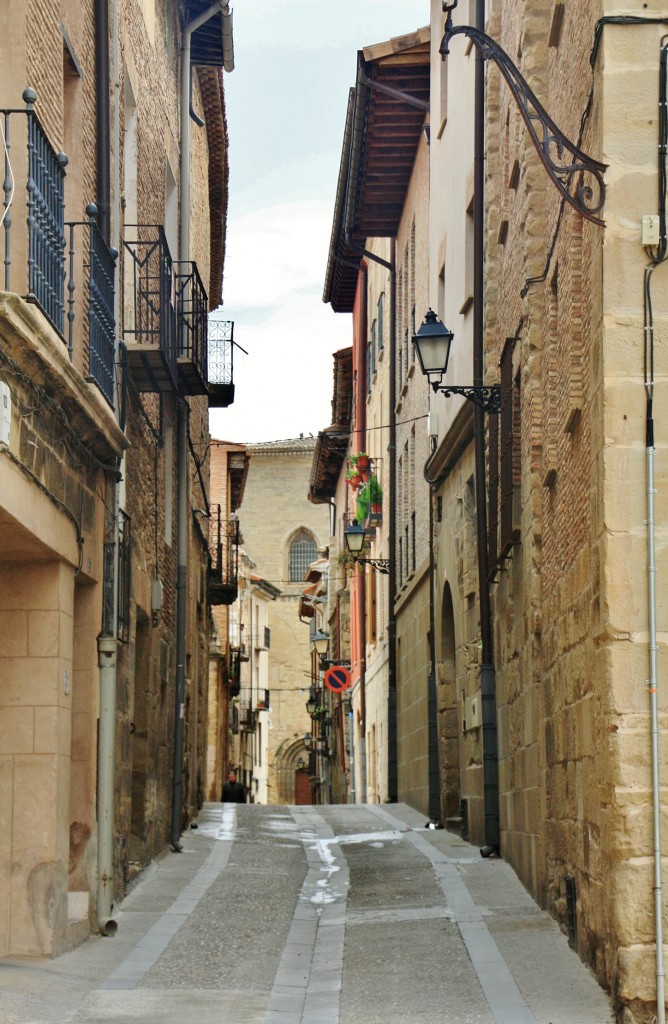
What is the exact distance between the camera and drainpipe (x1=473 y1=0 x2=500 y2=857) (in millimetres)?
14930

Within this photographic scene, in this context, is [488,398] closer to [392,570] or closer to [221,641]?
[392,570]

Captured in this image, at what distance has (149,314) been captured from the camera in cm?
1514

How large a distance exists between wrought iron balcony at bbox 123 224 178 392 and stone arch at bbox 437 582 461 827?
5824mm

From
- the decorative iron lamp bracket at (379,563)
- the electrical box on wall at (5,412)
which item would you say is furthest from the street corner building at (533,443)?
the electrical box on wall at (5,412)

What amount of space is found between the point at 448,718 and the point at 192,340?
595cm

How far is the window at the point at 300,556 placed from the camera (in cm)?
7569

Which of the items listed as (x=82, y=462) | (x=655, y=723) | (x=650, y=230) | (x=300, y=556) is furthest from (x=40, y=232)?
(x=300, y=556)

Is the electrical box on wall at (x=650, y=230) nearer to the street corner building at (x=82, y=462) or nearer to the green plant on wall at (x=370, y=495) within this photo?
the street corner building at (x=82, y=462)

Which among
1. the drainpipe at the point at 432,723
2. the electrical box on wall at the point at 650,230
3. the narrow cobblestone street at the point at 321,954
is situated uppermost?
the electrical box on wall at the point at 650,230

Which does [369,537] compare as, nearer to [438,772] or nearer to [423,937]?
[438,772]

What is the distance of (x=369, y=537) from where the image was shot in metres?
31.5

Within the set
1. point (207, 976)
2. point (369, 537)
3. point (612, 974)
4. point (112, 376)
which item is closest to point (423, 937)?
point (207, 976)

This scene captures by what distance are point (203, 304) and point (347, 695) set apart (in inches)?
961

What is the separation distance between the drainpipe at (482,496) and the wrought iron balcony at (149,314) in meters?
2.95
